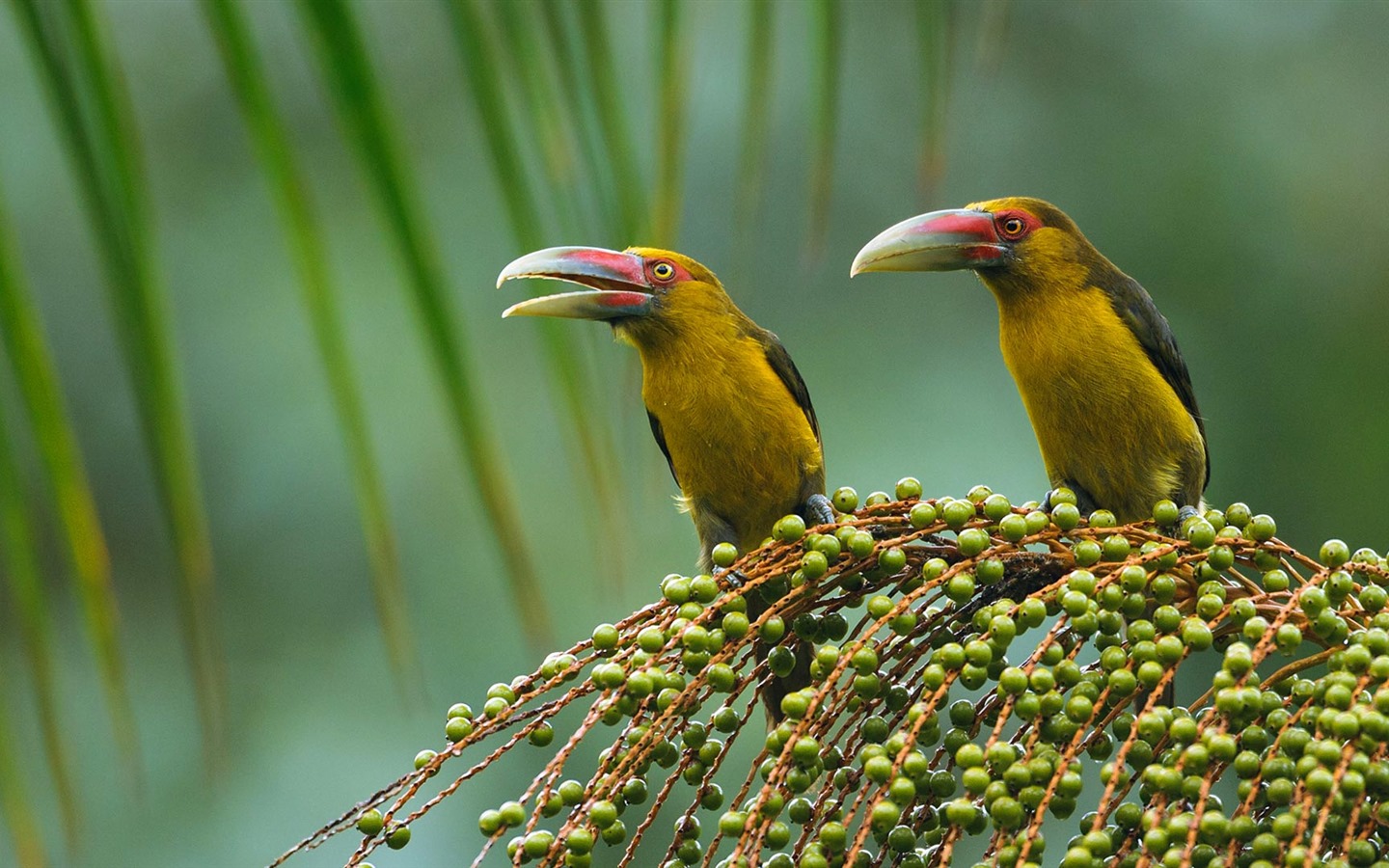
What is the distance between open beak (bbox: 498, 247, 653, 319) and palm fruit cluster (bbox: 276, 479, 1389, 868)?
1.00 meters

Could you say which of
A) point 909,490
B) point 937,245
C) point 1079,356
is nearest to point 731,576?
point 909,490

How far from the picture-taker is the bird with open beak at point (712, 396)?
2500mm

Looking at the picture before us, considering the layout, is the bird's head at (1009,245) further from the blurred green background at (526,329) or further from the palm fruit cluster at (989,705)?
the blurred green background at (526,329)

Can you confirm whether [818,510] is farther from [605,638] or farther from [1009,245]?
[605,638]

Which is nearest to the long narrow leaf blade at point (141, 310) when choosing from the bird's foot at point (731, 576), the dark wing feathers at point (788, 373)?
the bird's foot at point (731, 576)

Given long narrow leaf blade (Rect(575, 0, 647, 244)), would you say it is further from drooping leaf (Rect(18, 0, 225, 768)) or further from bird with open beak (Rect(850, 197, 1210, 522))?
bird with open beak (Rect(850, 197, 1210, 522))

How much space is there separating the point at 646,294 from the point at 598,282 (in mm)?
92

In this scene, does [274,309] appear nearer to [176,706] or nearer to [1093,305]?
[176,706]

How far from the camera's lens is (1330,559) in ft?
4.20

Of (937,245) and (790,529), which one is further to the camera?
(937,245)

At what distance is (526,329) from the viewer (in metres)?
5.84

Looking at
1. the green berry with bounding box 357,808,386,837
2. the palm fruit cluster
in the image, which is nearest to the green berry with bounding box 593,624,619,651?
the palm fruit cluster

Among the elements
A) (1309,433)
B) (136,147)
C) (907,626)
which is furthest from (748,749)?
(136,147)

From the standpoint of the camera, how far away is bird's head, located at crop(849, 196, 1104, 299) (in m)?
2.36
